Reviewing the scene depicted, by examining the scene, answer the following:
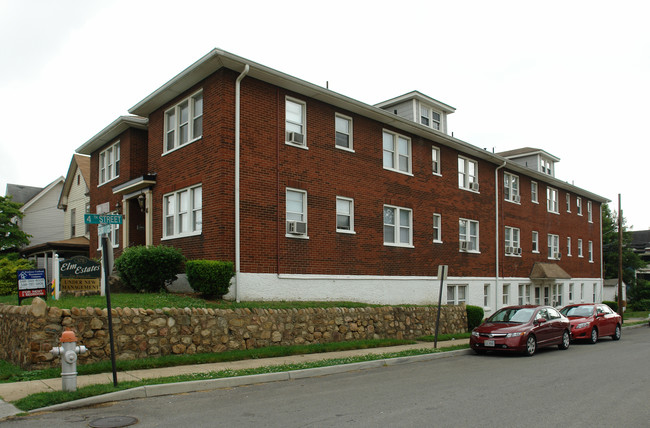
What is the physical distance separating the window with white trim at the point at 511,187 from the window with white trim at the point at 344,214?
1287 centimetres

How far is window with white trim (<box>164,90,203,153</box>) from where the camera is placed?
58.6 ft

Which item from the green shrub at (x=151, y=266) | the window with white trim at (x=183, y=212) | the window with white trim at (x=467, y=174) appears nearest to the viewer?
the green shrub at (x=151, y=266)

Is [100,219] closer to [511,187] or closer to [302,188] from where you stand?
[302,188]

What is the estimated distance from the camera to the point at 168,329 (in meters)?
12.7

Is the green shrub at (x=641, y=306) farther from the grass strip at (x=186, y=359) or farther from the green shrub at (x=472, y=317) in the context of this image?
Answer: the grass strip at (x=186, y=359)

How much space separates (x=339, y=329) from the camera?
16.6 meters

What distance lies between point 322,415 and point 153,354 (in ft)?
19.3

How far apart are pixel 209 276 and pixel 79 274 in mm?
3327

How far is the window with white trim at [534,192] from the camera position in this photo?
32.6m

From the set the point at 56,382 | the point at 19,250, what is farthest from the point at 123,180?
the point at 19,250

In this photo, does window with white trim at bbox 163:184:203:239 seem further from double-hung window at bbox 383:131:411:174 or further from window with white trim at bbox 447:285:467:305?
window with white trim at bbox 447:285:467:305

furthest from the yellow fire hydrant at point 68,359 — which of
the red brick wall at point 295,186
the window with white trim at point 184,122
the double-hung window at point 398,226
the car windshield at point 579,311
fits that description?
the car windshield at point 579,311

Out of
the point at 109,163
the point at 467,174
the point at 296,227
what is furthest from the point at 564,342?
the point at 109,163

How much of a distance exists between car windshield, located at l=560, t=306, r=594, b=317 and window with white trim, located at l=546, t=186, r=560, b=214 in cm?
1315
